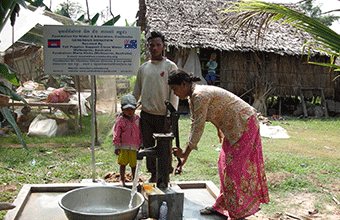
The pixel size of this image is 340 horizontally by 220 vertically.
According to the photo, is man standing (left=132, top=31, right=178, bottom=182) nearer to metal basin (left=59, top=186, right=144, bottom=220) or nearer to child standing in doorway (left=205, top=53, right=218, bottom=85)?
metal basin (left=59, top=186, right=144, bottom=220)

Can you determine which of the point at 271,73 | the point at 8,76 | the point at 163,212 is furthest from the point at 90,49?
the point at 271,73

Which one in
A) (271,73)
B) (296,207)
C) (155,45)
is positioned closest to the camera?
(155,45)

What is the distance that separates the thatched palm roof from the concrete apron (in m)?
8.27

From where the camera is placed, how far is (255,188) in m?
3.05

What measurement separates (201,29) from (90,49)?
915 centimetres

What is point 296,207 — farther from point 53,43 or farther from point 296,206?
point 53,43

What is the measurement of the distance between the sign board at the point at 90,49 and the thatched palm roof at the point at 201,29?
7.66 meters

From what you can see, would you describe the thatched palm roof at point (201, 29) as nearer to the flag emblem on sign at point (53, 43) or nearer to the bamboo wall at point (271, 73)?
the bamboo wall at point (271, 73)

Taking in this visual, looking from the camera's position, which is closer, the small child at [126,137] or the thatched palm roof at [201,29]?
the small child at [126,137]

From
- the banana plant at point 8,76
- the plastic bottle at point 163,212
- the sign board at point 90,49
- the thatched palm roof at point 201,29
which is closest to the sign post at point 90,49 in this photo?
the sign board at point 90,49

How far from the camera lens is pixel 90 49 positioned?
394cm

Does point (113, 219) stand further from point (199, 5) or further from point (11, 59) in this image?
point (199, 5)

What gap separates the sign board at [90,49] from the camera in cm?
392

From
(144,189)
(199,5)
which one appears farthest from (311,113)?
(144,189)
